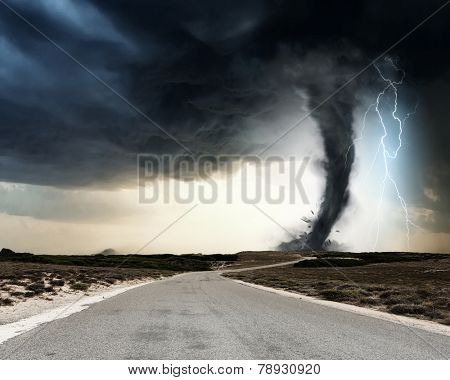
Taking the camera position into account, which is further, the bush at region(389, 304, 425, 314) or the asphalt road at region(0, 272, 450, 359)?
the bush at region(389, 304, 425, 314)

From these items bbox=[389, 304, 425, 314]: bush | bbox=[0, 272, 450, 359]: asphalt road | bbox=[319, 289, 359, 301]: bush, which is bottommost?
bbox=[319, 289, 359, 301]: bush

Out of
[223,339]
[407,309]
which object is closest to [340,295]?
[407,309]

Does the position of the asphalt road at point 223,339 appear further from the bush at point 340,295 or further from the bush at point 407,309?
the bush at point 340,295

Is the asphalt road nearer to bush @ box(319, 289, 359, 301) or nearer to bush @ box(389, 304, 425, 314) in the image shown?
bush @ box(389, 304, 425, 314)

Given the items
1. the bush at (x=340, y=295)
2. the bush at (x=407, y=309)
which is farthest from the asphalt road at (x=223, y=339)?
the bush at (x=340, y=295)

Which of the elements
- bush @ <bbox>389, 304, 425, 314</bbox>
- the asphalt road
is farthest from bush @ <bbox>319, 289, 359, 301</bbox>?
the asphalt road

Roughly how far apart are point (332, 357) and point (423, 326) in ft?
27.4

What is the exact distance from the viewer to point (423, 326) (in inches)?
640

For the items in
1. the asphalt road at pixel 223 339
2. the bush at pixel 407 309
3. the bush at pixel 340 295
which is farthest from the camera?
the bush at pixel 340 295

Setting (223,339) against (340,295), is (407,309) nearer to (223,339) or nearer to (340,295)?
Result: (340,295)
